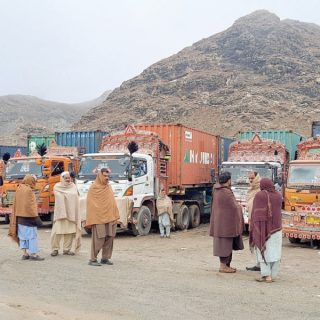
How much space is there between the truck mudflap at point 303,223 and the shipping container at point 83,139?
9416 mm

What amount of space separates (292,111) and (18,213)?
1637 inches

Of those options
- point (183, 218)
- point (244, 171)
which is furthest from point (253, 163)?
point (183, 218)

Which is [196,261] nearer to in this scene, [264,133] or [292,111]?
[264,133]

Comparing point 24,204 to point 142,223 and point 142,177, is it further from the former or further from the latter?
point 142,223

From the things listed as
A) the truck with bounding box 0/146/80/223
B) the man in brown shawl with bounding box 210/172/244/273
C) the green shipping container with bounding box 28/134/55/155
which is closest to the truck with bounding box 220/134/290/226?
the truck with bounding box 0/146/80/223

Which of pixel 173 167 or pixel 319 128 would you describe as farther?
pixel 319 128

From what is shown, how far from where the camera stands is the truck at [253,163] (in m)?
14.1

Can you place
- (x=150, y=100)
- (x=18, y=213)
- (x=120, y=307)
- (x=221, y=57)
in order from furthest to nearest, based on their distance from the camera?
(x=221, y=57), (x=150, y=100), (x=18, y=213), (x=120, y=307)

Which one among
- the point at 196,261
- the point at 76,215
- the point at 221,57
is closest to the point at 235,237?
the point at 196,261

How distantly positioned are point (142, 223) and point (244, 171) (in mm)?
3255

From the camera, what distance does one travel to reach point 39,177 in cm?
1563

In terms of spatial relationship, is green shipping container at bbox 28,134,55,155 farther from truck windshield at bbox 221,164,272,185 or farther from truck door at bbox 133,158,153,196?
truck windshield at bbox 221,164,272,185

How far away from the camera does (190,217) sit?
1661 cm

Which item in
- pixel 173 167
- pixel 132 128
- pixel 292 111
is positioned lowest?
pixel 173 167
